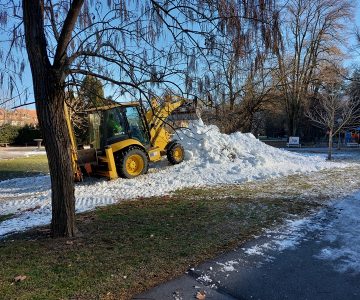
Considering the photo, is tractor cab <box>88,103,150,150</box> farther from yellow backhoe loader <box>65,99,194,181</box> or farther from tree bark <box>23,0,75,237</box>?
tree bark <box>23,0,75,237</box>

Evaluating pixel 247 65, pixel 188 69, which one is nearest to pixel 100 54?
pixel 188 69

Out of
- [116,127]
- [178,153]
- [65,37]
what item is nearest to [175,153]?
[178,153]

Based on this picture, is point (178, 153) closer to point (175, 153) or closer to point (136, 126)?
point (175, 153)

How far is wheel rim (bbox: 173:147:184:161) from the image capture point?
1527 centimetres

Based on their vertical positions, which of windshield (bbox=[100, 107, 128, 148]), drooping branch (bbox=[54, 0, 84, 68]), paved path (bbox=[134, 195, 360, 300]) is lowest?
paved path (bbox=[134, 195, 360, 300])

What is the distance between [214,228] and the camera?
652 centimetres

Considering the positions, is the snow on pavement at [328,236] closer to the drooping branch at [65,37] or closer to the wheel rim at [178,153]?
the drooping branch at [65,37]

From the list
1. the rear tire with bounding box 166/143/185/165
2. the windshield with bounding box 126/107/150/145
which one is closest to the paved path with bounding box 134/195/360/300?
the windshield with bounding box 126/107/150/145

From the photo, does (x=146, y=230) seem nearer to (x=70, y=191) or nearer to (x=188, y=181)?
(x=70, y=191)

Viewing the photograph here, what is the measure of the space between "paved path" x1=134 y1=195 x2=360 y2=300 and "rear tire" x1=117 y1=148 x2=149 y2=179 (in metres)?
7.57

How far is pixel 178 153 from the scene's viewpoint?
1540 centimetres

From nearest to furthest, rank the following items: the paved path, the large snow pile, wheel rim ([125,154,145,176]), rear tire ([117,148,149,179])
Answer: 1. the paved path
2. the large snow pile
3. rear tire ([117,148,149,179])
4. wheel rim ([125,154,145,176])

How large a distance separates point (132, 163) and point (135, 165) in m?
0.18

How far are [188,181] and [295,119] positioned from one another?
118 ft
